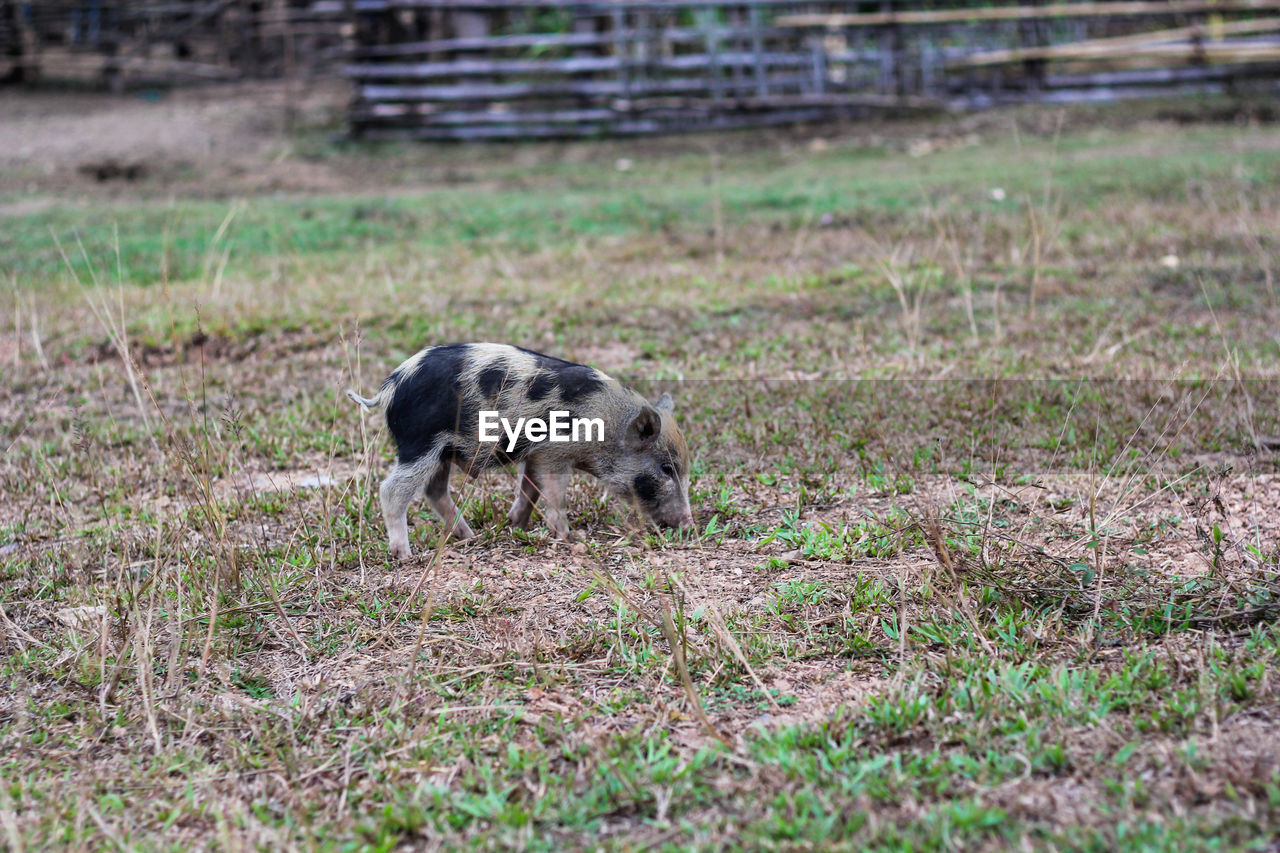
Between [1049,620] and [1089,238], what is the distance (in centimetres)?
667

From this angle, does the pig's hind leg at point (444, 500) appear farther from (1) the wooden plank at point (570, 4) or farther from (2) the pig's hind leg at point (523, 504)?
(1) the wooden plank at point (570, 4)

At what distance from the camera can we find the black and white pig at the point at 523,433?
13.3ft

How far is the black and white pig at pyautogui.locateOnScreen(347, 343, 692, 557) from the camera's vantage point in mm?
4066

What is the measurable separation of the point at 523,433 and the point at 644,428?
47 cm

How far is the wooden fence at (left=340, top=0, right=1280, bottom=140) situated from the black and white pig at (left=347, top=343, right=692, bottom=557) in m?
13.8

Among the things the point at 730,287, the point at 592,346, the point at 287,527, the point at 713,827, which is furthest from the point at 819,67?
the point at 713,827

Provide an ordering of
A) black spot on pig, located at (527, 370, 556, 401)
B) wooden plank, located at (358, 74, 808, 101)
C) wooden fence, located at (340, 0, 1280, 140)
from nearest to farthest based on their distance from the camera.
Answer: black spot on pig, located at (527, 370, 556, 401) < wooden fence, located at (340, 0, 1280, 140) < wooden plank, located at (358, 74, 808, 101)

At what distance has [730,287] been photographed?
322 inches

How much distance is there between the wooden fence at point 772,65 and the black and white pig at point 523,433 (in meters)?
13.8

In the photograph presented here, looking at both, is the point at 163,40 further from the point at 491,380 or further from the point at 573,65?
the point at 491,380

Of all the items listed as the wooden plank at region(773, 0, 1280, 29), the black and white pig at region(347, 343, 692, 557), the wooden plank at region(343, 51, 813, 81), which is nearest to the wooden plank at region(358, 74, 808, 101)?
the wooden plank at region(343, 51, 813, 81)

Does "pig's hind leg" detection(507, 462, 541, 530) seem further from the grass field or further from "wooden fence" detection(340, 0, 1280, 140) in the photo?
"wooden fence" detection(340, 0, 1280, 140)

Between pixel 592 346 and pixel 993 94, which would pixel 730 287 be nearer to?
pixel 592 346

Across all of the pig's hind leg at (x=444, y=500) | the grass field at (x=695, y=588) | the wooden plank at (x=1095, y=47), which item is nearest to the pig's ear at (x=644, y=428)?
the grass field at (x=695, y=588)
